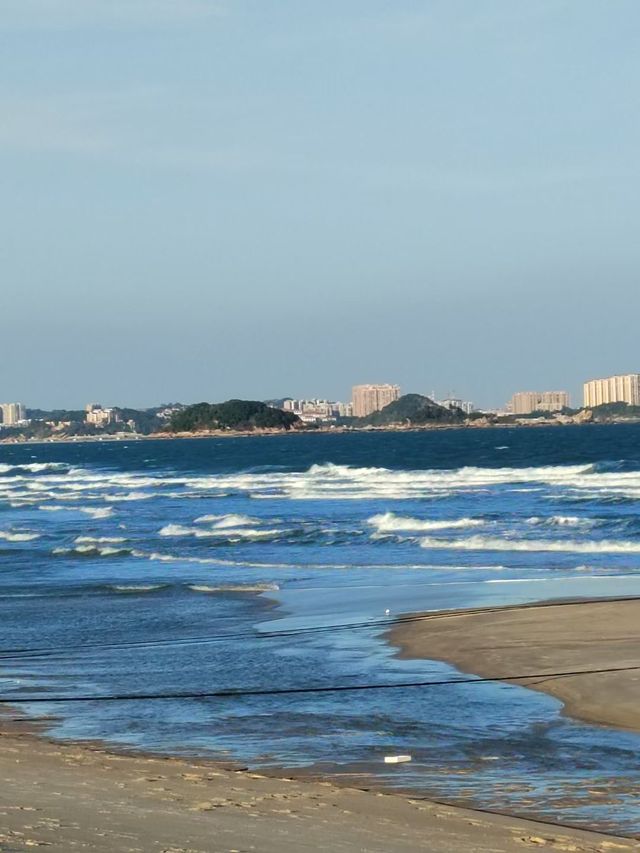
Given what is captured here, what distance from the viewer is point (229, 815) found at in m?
8.72

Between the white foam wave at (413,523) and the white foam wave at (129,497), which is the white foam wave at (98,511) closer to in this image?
the white foam wave at (129,497)

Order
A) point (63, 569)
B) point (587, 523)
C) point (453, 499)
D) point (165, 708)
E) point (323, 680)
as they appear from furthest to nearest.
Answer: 1. point (453, 499)
2. point (587, 523)
3. point (63, 569)
4. point (323, 680)
5. point (165, 708)

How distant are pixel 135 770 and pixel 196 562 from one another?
72.4ft

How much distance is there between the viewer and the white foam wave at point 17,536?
40.9 metres

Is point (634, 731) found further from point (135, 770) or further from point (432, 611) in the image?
point (432, 611)

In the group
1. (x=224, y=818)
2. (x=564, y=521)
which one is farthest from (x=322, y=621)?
(x=564, y=521)

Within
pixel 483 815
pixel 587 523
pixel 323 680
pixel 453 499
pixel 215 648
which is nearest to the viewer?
pixel 483 815

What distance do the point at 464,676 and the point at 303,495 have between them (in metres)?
44.7

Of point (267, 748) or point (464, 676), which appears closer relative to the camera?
point (267, 748)

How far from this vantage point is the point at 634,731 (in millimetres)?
11727

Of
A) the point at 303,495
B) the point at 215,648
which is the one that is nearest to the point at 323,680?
the point at 215,648

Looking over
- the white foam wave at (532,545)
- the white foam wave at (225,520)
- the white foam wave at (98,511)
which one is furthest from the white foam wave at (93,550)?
the white foam wave at (98,511)

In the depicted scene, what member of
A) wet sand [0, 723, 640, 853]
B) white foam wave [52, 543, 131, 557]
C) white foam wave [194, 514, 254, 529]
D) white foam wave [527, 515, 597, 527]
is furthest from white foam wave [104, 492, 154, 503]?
wet sand [0, 723, 640, 853]

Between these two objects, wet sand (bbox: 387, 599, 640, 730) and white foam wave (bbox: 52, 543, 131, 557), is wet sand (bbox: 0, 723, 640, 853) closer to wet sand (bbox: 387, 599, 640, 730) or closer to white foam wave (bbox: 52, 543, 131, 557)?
wet sand (bbox: 387, 599, 640, 730)
